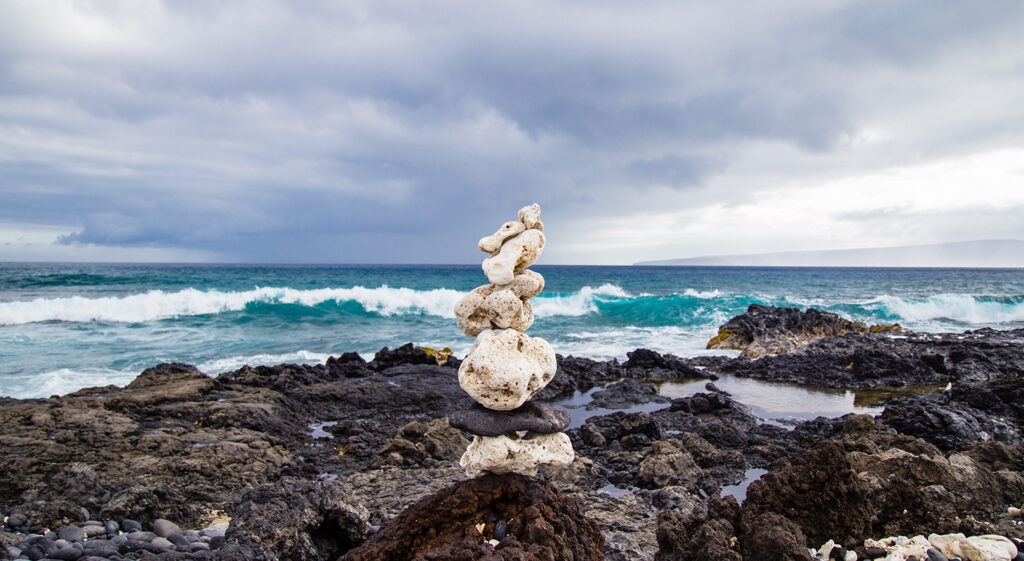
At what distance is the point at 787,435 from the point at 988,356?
395 inches

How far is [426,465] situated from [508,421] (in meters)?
3.77

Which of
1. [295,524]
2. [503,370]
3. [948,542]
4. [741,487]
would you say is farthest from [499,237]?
[741,487]

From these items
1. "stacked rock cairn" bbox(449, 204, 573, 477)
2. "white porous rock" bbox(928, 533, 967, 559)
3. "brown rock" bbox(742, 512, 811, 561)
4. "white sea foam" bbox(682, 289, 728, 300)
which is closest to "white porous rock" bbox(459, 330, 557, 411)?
"stacked rock cairn" bbox(449, 204, 573, 477)

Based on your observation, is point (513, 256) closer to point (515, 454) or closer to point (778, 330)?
point (515, 454)

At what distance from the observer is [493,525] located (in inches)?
151

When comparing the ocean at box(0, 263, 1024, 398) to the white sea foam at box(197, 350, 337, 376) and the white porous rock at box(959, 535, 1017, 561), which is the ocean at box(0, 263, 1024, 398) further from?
the white porous rock at box(959, 535, 1017, 561)

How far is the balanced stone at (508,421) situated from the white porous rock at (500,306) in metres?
Answer: 0.65

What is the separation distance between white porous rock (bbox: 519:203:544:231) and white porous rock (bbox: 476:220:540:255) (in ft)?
0.24

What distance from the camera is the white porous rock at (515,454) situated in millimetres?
4035

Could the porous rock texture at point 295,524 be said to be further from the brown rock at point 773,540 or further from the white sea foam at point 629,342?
the white sea foam at point 629,342

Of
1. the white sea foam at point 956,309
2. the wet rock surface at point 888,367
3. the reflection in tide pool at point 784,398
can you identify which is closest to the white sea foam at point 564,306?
the white sea foam at point 956,309

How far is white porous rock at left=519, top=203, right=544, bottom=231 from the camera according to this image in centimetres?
467

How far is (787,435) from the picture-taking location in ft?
28.3

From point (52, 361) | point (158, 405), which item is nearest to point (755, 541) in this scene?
point (158, 405)
